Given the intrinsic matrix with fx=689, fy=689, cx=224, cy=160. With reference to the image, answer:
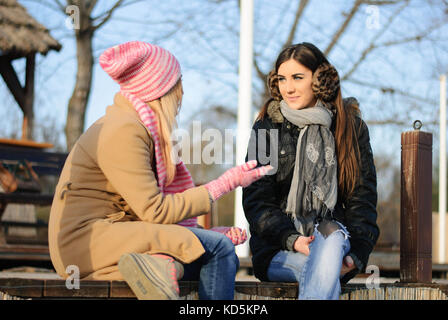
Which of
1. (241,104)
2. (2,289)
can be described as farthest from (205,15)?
(2,289)

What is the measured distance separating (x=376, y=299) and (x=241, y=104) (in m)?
5.32

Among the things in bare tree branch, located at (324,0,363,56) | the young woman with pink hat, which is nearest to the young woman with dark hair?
the young woman with pink hat

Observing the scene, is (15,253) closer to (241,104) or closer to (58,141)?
(241,104)

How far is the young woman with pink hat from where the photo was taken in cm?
277

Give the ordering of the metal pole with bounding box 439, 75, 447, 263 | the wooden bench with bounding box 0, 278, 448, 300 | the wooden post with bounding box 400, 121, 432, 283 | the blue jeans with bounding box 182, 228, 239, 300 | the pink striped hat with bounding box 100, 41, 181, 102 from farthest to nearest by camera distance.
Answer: the metal pole with bounding box 439, 75, 447, 263 < the wooden post with bounding box 400, 121, 432, 283 < the pink striped hat with bounding box 100, 41, 181, 102 < the blue jeans with bounding box 182, 228, 239, 300 < the wooden bench with bounding box 0, 278, 448, 300

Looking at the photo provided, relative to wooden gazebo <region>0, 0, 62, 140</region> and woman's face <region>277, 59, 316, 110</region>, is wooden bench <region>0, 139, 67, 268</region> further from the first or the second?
woman's face <region>277, 59, 316, 110</region>

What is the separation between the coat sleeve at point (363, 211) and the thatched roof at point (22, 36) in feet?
27.2

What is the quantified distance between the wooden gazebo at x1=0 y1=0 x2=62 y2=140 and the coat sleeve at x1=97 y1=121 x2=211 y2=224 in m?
8.66

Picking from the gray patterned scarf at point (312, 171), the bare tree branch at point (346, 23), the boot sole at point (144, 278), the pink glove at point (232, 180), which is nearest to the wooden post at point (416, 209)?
the gray patterned scarf at point (312, 171)

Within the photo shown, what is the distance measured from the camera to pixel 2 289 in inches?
106

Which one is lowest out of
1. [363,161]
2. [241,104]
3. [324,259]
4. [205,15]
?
[324,259]

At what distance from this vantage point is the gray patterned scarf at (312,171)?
354 centimetres

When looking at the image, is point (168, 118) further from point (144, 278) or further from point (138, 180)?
point (144, 278)
